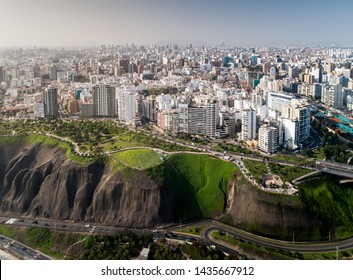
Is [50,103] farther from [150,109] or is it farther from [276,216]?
[276,216]

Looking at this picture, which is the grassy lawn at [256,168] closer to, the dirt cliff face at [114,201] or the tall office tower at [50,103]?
the dirt cliff face at [114,201]

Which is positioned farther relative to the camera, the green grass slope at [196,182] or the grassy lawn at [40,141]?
the grassy lawn at [40,141]

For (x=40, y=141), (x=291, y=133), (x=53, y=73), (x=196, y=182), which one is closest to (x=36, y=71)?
(x=53, y=73)

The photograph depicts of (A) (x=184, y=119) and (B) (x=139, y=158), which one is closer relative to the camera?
(B) (x=139, y=158)

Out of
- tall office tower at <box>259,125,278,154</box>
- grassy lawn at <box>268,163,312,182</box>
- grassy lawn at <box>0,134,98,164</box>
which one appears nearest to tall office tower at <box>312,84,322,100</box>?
tall office tower at <box>259,125,278,154</box>

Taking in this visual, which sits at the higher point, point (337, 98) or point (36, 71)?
point (36, 71)

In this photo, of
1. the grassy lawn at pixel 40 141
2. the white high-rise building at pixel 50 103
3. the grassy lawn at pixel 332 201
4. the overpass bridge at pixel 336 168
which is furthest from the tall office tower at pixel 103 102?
the grassy lawn at pixel 332 201

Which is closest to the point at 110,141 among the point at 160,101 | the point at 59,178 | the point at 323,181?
the point at 59,178
